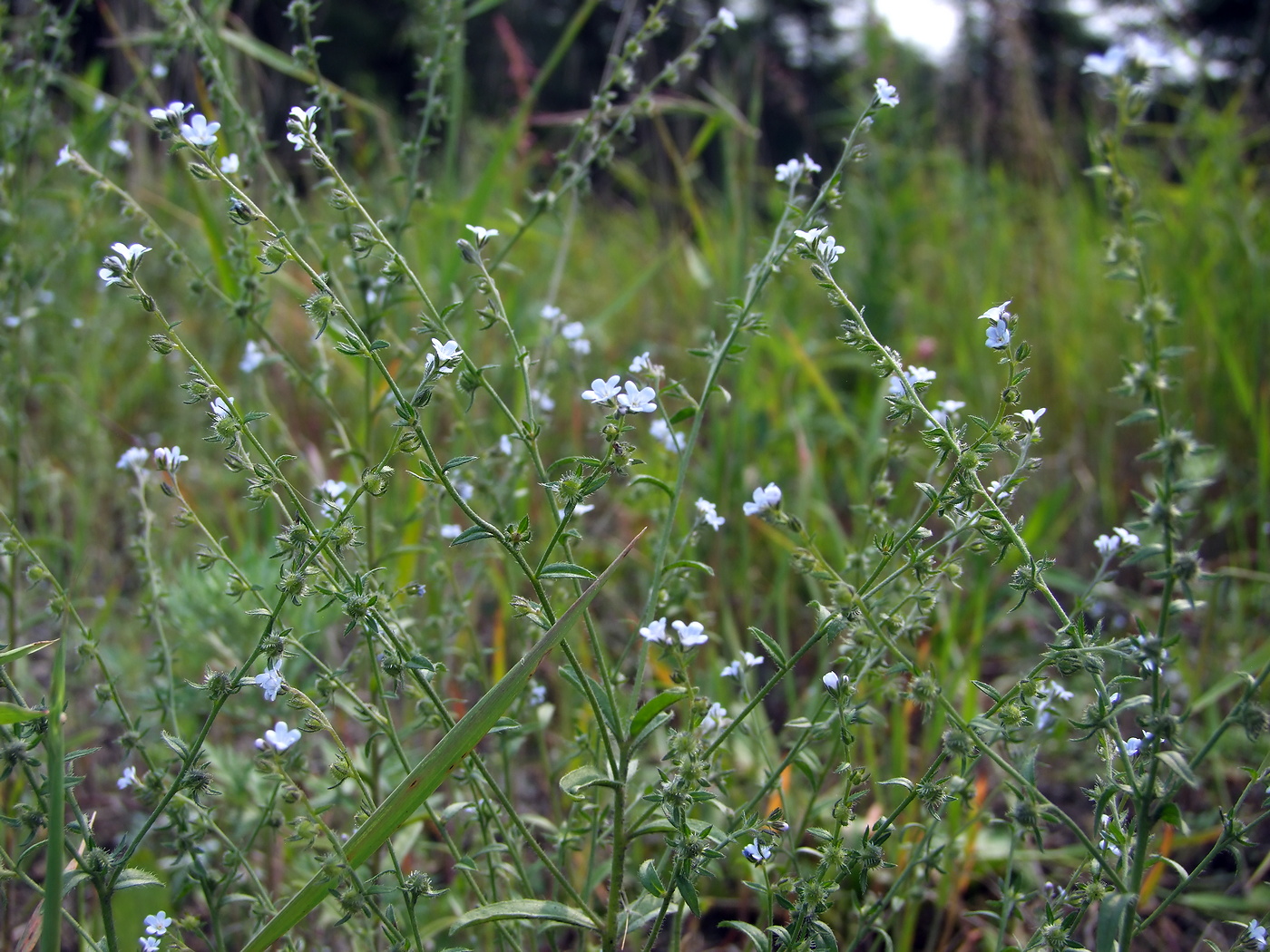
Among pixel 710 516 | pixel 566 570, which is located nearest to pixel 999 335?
pixel 710 516

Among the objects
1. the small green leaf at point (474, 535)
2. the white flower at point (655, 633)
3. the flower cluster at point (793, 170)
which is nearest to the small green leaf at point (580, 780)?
the white flower at point (655, 633)

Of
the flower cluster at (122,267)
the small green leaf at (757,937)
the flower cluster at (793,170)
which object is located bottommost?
the small green leaf at (757,937)

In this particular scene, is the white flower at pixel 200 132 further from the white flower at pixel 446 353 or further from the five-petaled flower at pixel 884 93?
the five-petaled flower at pixel 884 93

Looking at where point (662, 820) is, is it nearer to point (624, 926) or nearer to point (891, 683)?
point (624, 926)

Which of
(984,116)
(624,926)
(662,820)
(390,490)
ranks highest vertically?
(984,116)

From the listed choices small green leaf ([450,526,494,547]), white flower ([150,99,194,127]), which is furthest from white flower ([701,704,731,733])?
white flower ([150,99,194,127])

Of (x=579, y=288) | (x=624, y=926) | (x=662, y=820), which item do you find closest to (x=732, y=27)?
(x=662, y=820)

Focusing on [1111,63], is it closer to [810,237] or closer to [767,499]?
[810,237]
